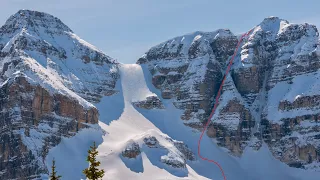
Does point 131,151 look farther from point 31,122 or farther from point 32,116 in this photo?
point 32,116

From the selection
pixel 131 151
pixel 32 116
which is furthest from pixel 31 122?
pixel 131 151

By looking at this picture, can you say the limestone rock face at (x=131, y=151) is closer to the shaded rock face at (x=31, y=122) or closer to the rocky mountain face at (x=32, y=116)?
the rocky mountain face at (x=32, y=116)

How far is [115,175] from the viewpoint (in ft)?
575

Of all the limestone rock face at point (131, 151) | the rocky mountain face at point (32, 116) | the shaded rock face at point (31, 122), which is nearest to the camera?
the shaded rock face at point (31, 122)

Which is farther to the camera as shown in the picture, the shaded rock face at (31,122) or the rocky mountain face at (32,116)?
the rocky mountain face at (32,116)

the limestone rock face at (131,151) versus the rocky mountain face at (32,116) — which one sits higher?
the rocky mountain face at (32,116)

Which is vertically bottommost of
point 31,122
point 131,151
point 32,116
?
point 131,151

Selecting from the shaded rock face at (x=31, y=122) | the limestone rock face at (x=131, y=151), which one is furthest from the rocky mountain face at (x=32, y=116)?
the limestone rock face at (x=131, y=151)

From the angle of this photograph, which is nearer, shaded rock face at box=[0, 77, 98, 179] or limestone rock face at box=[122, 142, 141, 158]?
shaded rock face at box=[0, 77, 98, 179]

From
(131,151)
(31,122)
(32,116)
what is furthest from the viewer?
(131,151)

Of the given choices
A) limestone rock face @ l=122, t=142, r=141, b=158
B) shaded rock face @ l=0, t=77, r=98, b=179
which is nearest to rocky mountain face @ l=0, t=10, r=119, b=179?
shaded rock face @ l=0, t=77, r=98, b=179

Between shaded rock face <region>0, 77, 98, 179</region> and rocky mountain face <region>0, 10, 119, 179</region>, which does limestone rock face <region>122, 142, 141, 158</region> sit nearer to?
rocky mountain face <region>0, 10, 119, 179</region>

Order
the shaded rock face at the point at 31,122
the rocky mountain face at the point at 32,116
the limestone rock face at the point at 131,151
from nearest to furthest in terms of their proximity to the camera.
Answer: the shaded rock face at the point at 31,122
the rocky mountain face at the point at 32,116
the limestone rock face at the point at 131,151

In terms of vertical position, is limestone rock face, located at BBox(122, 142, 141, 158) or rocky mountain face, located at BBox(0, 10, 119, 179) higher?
rocky mountain face, located at BBox(0, 10, 119, 179)
